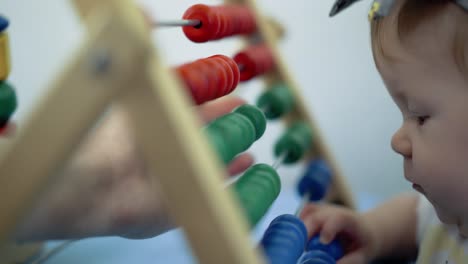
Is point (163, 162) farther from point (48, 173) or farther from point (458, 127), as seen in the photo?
point (458, 127)

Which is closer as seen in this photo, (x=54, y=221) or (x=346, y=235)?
(x=54, y=221)

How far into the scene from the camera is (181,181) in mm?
309

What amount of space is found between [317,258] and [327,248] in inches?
2.7

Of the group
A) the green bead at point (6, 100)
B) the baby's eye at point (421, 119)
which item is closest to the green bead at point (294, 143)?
the baby's eye at point (421, 119)

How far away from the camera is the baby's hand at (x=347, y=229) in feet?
2.26

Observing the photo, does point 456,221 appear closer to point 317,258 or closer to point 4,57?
point 317,258

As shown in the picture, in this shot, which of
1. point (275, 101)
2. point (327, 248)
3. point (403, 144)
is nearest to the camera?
point (403, 144)

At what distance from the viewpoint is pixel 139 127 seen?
1.03 feet

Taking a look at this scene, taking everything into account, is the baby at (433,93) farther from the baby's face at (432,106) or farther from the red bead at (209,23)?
the red bead at (209,23)

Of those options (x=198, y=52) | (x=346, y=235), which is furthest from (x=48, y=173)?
(x=198, y=52)

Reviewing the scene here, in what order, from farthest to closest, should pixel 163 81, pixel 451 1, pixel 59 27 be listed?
1. pixel 59 27
2. pixel 451 1
3. pixel 163 81

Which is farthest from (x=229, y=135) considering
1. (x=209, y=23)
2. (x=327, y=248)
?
(x=327, y=248)

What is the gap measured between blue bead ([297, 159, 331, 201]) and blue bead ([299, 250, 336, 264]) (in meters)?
0.16

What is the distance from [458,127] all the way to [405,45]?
10 centimetres
